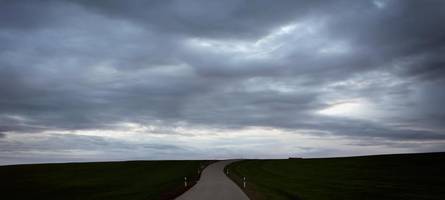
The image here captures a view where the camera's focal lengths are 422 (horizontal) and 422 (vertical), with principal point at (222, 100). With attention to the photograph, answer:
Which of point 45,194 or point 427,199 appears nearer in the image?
point 427,199

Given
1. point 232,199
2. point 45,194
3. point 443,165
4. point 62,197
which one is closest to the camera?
point 232,199

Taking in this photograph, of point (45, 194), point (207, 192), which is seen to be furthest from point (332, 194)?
point (45, 194)

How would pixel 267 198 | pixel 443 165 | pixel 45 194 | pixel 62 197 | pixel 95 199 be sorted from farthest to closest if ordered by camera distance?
pixel 443 165 < pixel 45 194 < pixel 62 197 < pixel 95 199 < pixel 267 198

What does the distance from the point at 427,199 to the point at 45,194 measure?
113 ft

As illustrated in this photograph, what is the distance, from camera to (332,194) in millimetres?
35406

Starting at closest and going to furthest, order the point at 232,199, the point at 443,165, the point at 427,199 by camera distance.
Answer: the point at 232,199, the point at 427,199, the point at 443,165

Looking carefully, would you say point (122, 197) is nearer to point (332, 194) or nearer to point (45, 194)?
point (45, 194)

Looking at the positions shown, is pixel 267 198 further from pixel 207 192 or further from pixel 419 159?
pixel 419 159

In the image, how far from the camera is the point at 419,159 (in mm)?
83688

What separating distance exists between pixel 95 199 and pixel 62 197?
5.36m

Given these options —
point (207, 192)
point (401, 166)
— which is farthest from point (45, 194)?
point (401, 166)

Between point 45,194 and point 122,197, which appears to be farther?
point 45,194

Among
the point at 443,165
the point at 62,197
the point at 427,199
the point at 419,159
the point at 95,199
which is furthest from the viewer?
the point at 419,159

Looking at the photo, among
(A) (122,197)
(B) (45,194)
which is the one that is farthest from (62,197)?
(A) (122,197)
